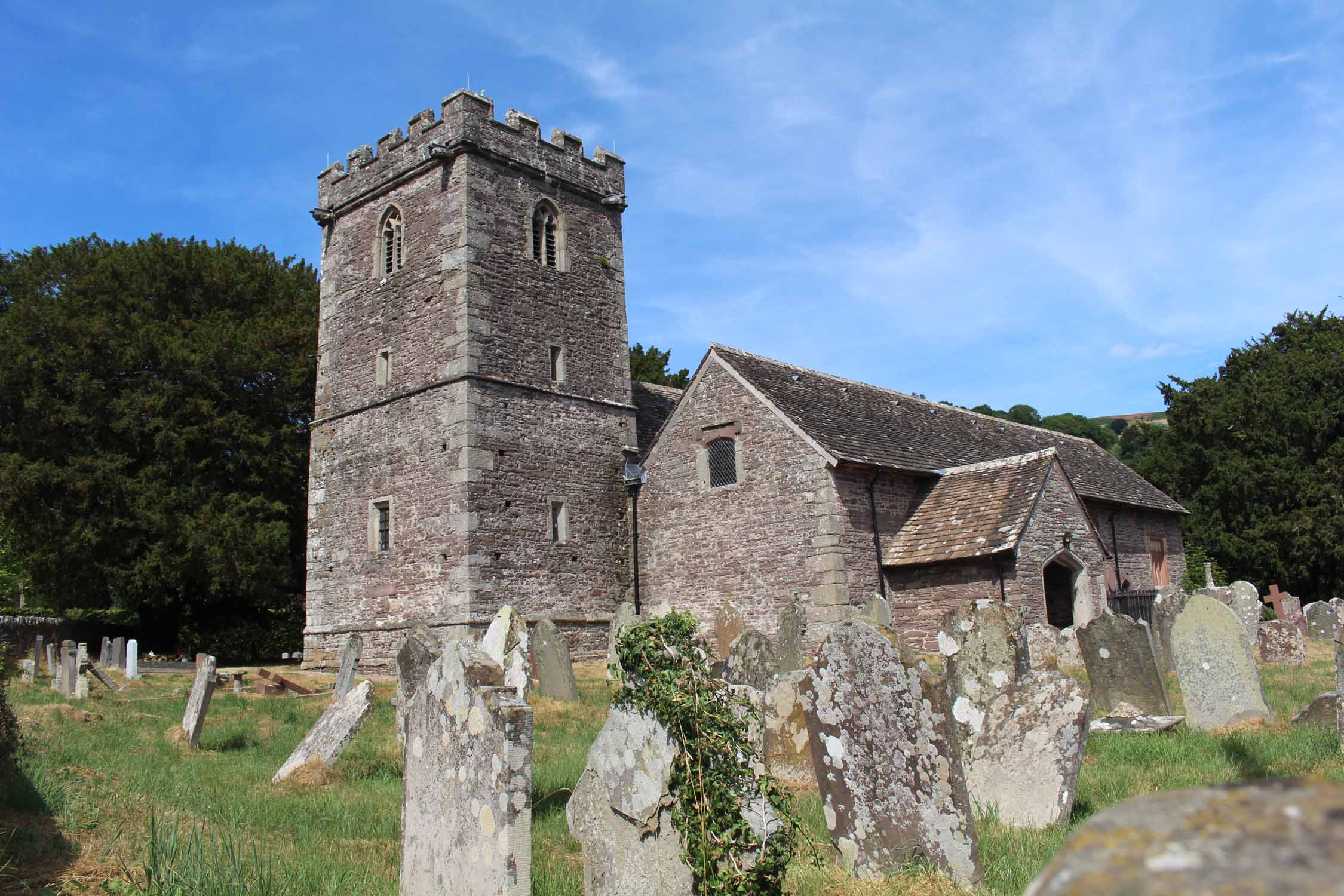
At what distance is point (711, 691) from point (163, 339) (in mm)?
26332

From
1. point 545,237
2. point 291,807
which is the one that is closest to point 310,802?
point 291,807

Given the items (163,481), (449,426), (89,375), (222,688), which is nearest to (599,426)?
(449,426)

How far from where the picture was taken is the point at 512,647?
11.4m

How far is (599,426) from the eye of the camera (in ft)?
70.0

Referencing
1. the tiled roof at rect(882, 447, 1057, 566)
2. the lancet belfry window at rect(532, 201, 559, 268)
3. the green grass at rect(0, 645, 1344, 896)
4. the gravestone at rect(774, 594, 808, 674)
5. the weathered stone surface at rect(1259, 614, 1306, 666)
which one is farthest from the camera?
the lancet belfry window at rect(532, 201, 559, 268)

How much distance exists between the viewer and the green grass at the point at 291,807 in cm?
458

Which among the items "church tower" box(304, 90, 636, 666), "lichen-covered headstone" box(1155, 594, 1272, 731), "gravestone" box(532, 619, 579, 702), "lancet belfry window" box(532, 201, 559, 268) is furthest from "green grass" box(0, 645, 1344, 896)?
"lancet belfry window" box(532, 201, 559, 268)

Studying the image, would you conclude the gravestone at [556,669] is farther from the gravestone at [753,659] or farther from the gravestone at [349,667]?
the gravestone at [753,659]

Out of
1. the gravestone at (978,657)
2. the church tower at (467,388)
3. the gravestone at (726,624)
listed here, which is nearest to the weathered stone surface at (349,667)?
the church tower at (467,388)

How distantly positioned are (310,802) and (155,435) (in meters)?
22.5

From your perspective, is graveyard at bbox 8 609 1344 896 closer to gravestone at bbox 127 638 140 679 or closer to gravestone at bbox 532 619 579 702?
gravestone at bbox 532 619 579 702

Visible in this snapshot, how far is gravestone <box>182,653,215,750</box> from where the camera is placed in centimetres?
984

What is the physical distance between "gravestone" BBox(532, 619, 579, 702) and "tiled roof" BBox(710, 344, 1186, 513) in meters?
6.79

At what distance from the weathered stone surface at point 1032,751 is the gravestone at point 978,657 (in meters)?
0.20
